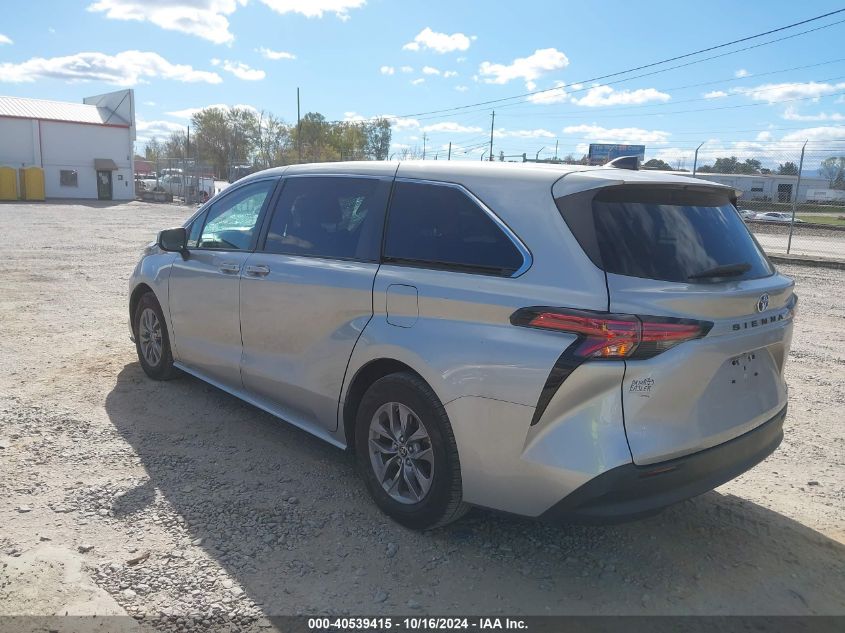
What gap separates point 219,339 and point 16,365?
257 centimetres

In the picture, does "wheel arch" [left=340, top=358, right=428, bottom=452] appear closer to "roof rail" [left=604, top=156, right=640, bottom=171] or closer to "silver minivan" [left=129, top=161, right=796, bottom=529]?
"silver minivan" [left=129, top=161, right=796, bottom=529]

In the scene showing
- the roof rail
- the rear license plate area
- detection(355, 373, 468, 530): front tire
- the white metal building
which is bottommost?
detection(355, 373, 468, 530): front tire

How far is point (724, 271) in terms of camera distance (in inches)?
116

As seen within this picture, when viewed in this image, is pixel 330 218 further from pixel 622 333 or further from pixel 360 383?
pixel 622 333

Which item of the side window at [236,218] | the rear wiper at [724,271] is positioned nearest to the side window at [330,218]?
the side window at [236,218]

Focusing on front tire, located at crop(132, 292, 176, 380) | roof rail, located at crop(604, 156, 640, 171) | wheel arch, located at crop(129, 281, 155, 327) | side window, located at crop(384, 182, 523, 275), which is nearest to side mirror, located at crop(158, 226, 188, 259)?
front tire, located at crop(132, 292, 176, 380)

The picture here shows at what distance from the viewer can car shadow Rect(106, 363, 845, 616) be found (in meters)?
2.87

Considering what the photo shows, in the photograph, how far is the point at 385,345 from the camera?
3318mm

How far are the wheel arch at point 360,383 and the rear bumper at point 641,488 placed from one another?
3.21 feet

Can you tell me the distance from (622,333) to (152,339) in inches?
169

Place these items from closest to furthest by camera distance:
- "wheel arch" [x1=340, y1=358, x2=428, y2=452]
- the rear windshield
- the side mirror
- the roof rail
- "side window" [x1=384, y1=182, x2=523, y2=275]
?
the rear windshield → "side window" [x1=384, y1=182, x2=523, y2=275] → "wheel arch" [x1=340, y1=358, x2=428, y2=452] → the roof rail → the side mirror

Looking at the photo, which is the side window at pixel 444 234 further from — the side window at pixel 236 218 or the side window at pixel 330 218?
the side window at pixel 236 218

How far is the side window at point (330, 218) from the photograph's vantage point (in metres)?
3.70

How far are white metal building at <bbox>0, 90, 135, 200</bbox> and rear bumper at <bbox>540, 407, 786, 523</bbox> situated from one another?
1977 inches
